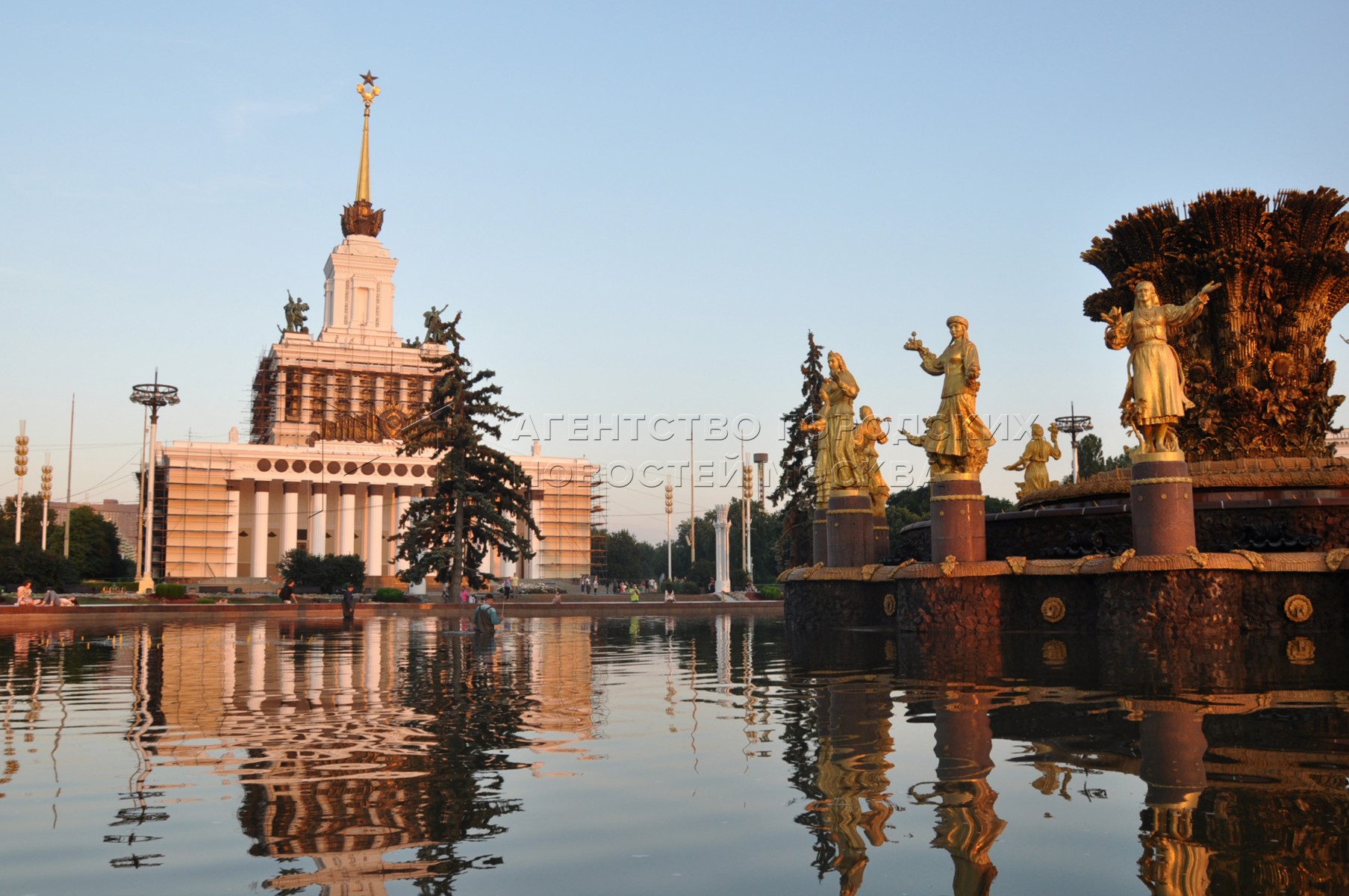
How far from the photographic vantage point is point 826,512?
21.8 metres

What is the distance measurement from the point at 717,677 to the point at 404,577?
34.2m

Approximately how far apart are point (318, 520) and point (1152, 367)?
242ft

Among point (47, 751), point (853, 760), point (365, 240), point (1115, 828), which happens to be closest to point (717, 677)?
point (853, 760)

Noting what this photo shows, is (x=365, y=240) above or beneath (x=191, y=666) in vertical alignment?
above

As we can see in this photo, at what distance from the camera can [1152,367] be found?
1530 centimetres

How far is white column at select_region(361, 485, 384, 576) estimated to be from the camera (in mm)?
82125

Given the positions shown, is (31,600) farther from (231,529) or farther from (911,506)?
(911,506)

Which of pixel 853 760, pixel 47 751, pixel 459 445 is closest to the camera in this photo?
pixel 853 760

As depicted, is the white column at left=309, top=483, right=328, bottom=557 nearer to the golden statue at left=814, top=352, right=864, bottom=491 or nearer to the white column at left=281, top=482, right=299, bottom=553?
the white column at left=281, top=482, right=299, bottom=553

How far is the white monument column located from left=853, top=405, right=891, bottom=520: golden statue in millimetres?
37523

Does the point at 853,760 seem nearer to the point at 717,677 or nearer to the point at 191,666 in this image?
the point at 717,677

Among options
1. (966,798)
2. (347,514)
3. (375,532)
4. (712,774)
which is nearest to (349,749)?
(712,774)

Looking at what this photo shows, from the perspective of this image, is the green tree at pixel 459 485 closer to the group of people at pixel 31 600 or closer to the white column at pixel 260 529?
the group of people at pixel 31 600

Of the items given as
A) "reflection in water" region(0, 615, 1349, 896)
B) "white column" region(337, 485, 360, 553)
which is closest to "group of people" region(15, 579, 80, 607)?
"reflection in water" region(0, 615, 1349, 896)
